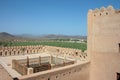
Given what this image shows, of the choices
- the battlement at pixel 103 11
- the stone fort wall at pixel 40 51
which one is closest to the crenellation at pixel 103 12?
the battlement at pixel 103 11

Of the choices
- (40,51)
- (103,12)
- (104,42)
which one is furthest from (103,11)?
(40,51)

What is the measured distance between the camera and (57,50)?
56.9ft

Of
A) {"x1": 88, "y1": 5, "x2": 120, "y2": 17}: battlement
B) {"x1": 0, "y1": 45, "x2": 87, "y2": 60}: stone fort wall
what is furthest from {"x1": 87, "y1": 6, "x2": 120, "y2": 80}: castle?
{"x1": 0, "y1": 45, "x2": 87, "y2": 60}: stone fort wall

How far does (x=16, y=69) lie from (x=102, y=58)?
5320mm

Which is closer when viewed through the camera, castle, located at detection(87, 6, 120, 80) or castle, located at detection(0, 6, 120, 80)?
castle, located at detection(0, 6, 120, 80)

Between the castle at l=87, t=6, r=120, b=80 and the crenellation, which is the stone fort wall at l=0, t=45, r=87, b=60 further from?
Answer: the crenellation

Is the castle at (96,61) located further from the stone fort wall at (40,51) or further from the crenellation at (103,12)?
the stone fort wall at (40,51)

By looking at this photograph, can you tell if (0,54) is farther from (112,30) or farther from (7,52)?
(112,30)

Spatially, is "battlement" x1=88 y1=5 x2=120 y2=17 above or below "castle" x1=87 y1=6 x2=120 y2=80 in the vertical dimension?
above

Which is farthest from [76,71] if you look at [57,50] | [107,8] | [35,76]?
[57,50]

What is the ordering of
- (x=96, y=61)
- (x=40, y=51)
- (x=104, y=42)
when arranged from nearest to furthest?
(x=104, y=42), (x=96, y=61), (x=40, y=51)

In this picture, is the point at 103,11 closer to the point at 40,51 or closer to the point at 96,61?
the point at 96,61

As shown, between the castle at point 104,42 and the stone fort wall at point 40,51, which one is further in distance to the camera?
the stone fort wall at point 40,51

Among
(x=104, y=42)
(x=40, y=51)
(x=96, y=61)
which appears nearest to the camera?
(x=104, y=42)
